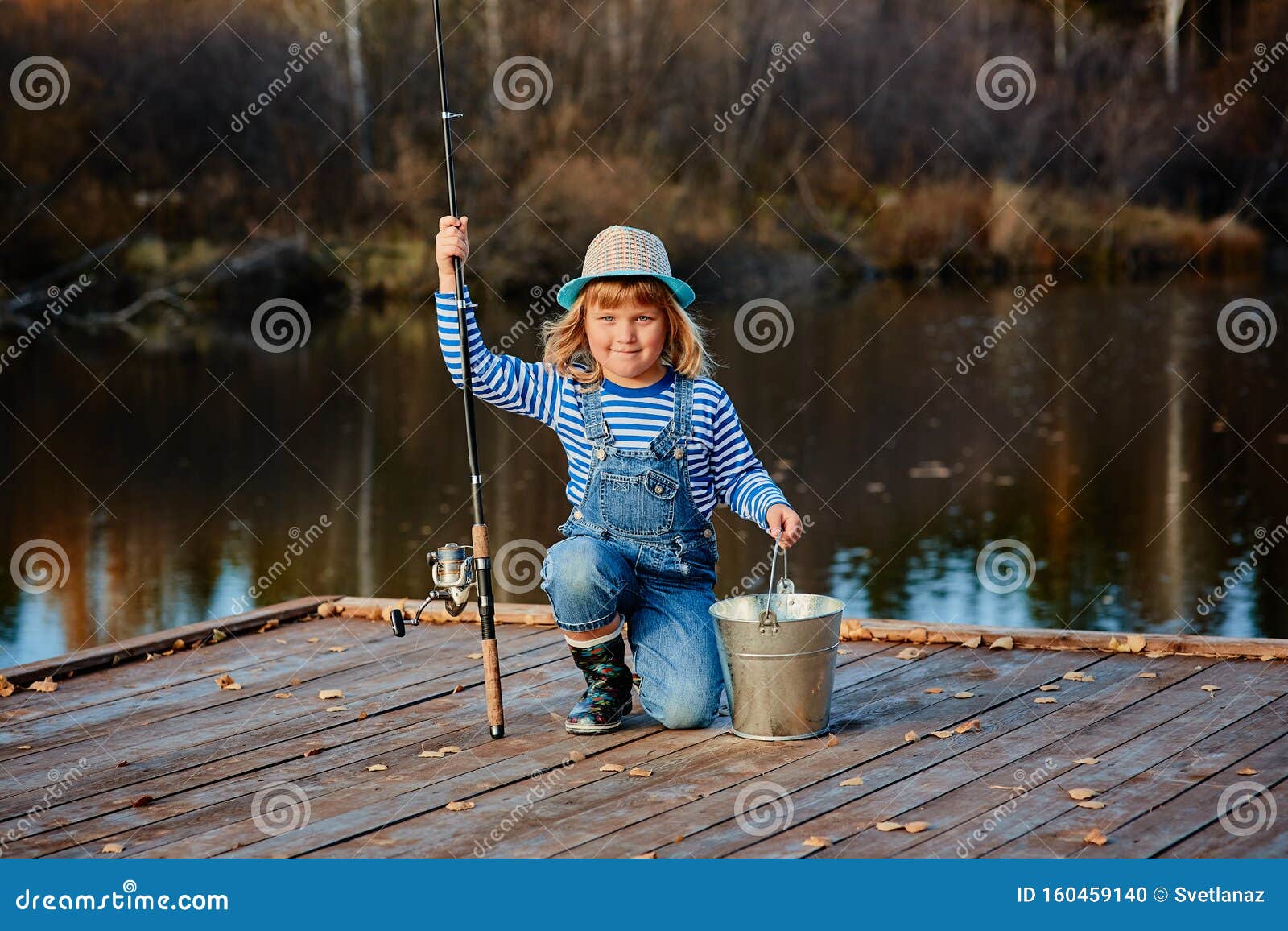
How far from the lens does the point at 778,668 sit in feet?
11.5

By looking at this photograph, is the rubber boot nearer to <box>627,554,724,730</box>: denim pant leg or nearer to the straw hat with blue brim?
<box>627,554,724,730</box>: denim pant leg

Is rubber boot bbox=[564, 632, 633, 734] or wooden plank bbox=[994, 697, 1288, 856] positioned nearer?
wooden plank bbox=[994, 697, 1288, 856]

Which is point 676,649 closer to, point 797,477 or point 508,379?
point 508,379

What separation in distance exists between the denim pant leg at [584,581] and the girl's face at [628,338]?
1.28 feet

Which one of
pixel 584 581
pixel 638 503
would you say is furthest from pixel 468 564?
pixel 638 503

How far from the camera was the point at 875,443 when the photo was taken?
451 inches

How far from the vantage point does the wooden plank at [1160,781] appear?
2.89m

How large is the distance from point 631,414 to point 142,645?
Result: 5.42ft

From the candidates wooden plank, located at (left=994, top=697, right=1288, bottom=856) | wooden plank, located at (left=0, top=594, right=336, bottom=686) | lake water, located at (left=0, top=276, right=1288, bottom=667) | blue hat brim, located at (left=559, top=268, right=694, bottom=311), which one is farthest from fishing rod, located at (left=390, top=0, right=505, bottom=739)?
lake water, located at (left=0, top=276, right=1288, bottom=667)

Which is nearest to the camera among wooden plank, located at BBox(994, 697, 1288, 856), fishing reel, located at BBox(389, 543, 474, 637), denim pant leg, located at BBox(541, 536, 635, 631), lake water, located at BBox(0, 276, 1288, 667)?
wooden plank, located at BBox(994, 697, 1288, 856)

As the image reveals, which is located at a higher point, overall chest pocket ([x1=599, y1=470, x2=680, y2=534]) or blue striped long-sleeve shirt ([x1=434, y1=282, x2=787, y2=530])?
blue striped long-sleeve shirt ([x1=434, y1=282, x2=787, y2=530])

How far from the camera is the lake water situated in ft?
25.2

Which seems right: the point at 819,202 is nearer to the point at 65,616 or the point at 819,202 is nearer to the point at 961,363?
the point at 961,363

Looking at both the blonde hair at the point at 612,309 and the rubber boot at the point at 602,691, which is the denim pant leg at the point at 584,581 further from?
the blonde hair at the point at 612,309
